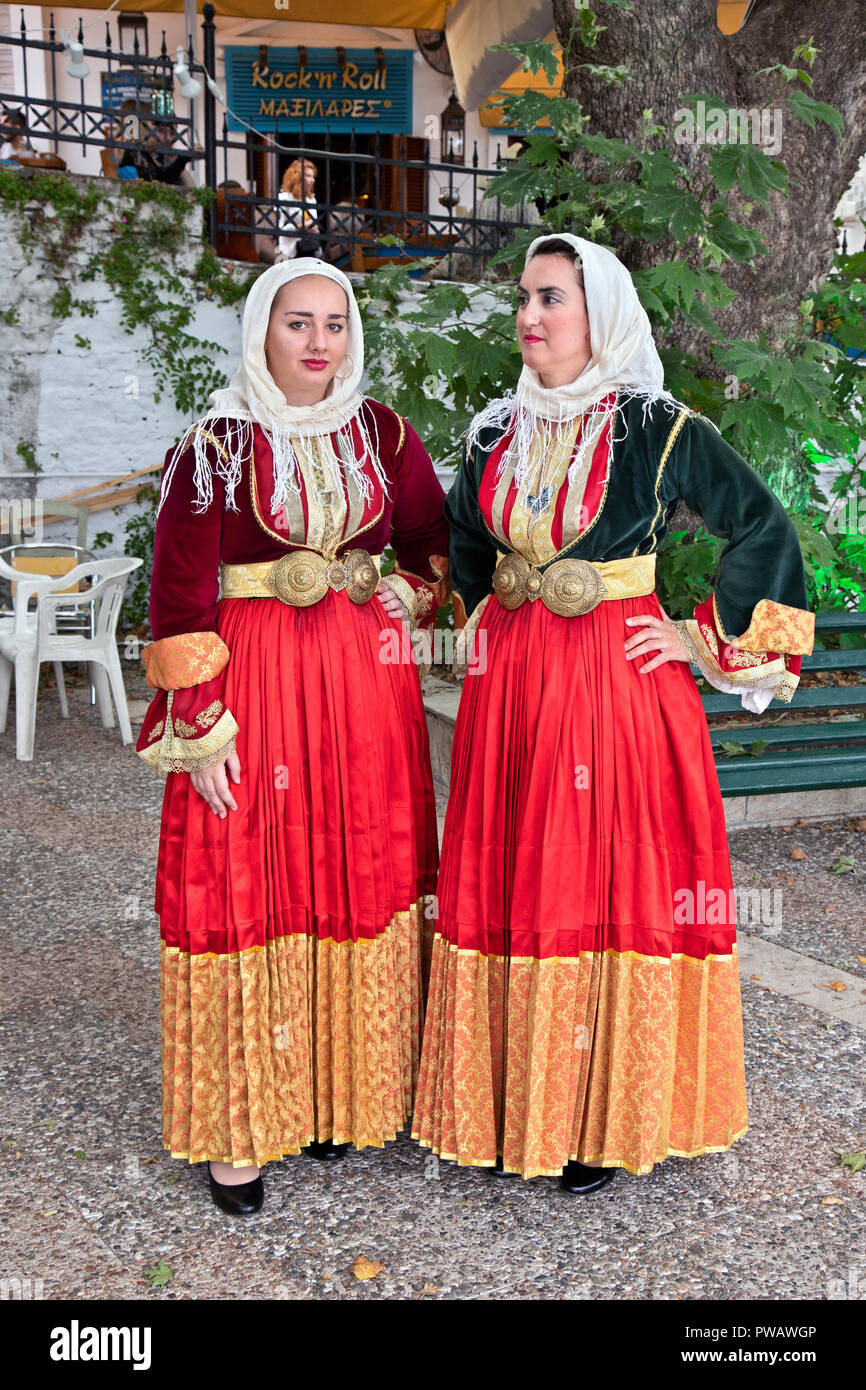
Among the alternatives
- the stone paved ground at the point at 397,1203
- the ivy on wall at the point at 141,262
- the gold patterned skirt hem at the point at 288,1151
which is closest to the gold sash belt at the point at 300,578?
the gold patterned skirt hem at the point at 288,1151

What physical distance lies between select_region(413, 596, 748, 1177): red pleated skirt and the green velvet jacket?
Result: 15cm

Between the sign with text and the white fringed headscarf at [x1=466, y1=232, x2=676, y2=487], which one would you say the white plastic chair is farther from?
the sign with text

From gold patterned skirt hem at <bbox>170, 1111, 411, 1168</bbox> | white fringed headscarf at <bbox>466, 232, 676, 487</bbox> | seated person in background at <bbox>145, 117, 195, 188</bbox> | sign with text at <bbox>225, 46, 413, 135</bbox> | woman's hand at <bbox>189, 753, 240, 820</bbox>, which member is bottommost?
gold patterned skirt hem at <bbox>170, 1111, 411, 1168</bbox>

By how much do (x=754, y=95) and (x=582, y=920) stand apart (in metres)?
3.94

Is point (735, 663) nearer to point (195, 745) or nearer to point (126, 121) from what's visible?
point (195, 745)

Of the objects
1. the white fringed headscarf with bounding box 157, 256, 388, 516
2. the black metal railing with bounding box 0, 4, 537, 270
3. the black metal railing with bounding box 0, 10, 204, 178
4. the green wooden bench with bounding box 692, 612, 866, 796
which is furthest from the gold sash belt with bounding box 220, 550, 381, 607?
the black metal railing with bounding box 0, 10, 204, 178

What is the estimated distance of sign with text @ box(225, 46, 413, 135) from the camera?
11.5m

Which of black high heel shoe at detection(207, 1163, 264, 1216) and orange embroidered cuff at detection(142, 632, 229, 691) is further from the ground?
orange embroidered cuff at detection(142, 632, 229, 691)

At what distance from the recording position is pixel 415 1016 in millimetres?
2670

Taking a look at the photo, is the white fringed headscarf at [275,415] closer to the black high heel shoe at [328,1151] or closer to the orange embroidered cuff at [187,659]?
the orange embroidered cuff at [187,659]

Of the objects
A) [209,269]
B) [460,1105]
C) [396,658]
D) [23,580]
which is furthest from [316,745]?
[209,269]

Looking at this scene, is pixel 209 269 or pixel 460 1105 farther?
pixel 209 269
